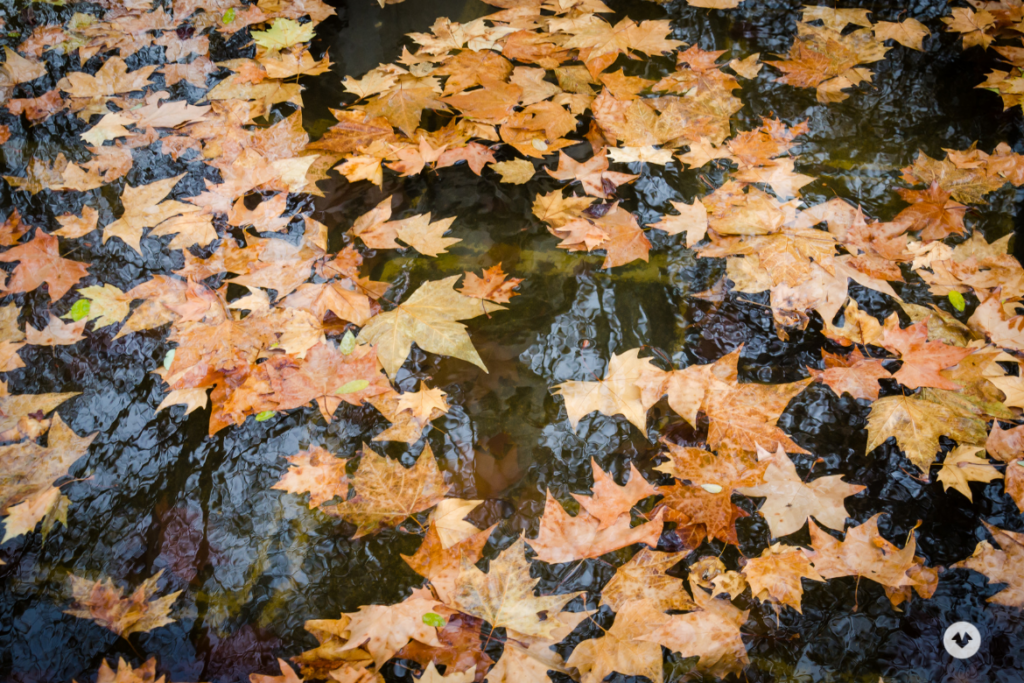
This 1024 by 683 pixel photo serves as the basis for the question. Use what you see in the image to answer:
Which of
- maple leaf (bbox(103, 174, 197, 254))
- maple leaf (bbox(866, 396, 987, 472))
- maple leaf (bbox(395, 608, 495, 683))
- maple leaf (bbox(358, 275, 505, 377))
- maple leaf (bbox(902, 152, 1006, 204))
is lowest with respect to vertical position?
maple leaf (bbox(395, 608, 495, 683))

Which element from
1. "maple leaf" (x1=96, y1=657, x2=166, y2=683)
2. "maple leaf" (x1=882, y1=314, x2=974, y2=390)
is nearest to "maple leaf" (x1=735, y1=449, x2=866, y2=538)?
"maple leaf" (x1=882, y1=314, x2=974, y2=390)

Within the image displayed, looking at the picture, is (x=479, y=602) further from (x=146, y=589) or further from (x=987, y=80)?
(x=987, y=80)

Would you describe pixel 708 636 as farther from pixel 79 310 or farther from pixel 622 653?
pixel 79 310

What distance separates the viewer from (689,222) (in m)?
2.19

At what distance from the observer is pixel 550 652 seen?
1435mm

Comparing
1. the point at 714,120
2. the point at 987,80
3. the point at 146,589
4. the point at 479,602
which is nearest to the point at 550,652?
the point at 479,602

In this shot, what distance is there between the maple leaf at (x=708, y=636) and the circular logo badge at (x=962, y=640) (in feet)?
1.67

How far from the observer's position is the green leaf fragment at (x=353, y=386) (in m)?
1.87

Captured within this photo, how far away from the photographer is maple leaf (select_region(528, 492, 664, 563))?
1.58 meters

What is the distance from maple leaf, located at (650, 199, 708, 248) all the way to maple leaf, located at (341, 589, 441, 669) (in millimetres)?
1527

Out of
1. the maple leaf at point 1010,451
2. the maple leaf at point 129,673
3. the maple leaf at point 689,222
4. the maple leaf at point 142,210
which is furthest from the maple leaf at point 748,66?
the maple leaf at point 129,673

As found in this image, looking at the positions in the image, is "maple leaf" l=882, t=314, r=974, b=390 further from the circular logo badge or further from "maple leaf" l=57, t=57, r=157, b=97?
"maple leaf" l=57, t=57, r=157, b=97

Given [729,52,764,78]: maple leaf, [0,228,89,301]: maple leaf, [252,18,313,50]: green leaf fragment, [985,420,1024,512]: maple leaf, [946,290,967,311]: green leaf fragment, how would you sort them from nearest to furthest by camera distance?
1. [985,420,1024,512]: maple leaf
2. [946,290,967,311]: green leaf fragment
3. [0,228,89,301]: maple leaf
4. [729,52,764,78]: maple leaf
5. [252,18,313,50]: green leaf fragment

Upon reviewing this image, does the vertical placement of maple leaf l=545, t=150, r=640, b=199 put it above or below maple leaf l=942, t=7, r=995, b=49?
below
